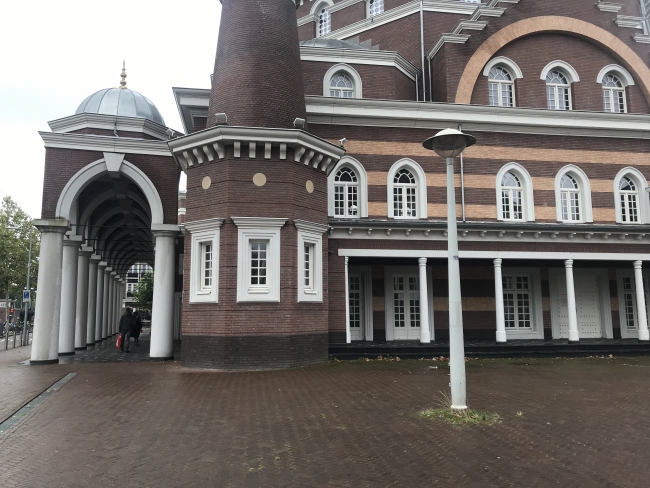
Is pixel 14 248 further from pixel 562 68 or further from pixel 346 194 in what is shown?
pixel 562 68

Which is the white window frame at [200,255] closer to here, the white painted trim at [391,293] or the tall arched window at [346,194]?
the tall arched window at [346,194]

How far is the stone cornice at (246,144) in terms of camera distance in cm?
1465

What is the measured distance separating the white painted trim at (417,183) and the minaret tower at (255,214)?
3.28m

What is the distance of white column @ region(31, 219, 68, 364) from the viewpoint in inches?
639

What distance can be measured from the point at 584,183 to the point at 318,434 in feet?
56.4

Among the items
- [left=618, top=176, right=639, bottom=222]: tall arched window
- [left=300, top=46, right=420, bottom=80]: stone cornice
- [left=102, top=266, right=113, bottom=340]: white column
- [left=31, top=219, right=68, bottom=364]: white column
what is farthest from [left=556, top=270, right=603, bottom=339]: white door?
[left=102, top=266, right=113, bottom=340]: white column

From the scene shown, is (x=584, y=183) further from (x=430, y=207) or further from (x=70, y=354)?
(x=70, y=354)

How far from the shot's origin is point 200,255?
1541cm

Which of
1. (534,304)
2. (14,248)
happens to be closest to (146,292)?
(14,248)

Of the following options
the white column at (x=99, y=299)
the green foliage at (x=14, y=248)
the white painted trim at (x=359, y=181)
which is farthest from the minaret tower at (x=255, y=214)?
the green foliage at (x=14, y=248)

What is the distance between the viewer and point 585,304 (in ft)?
70.6

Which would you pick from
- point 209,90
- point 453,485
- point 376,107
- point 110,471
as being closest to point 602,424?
point 453,485

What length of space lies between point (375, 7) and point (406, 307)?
17120 mm

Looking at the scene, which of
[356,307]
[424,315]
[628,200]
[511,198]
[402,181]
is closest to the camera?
[424,315]
